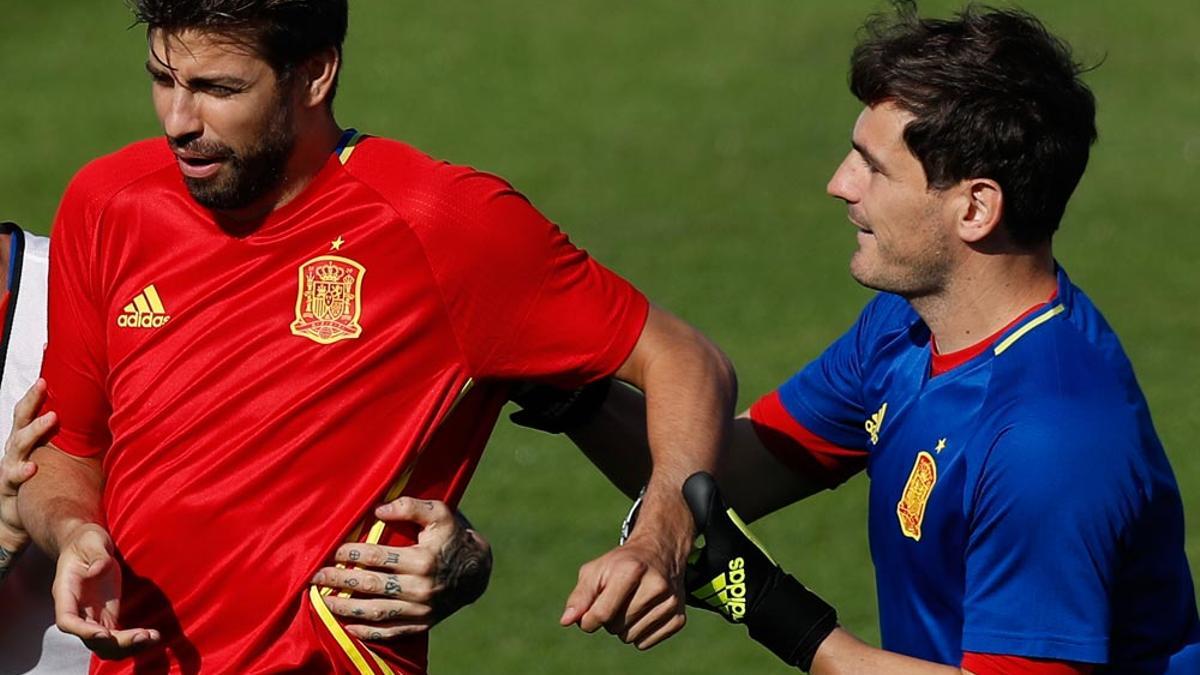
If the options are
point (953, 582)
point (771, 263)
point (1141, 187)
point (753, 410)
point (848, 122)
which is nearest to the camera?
point (953, 582)

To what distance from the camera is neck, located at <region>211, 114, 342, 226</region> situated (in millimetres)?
4598

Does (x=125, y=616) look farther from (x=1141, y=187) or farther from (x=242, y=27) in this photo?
(x=1141, y=187)

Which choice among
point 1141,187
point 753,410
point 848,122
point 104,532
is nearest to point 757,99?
point 848,122

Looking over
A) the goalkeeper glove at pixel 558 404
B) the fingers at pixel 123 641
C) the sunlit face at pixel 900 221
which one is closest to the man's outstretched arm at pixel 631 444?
the goalkeeper glove at pixel 558 404

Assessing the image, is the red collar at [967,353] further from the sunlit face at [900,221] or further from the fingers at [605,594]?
the fingers at [605,594]

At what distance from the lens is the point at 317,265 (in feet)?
15.0

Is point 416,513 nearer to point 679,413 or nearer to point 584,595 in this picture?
point 584,595

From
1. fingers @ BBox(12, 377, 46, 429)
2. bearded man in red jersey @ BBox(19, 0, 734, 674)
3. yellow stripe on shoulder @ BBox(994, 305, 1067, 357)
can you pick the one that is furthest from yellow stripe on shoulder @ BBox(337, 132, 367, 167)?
yellow stripe on shoulder @ BBox(994, 305, 1067, 357)

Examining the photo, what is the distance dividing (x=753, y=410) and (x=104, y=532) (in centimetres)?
159

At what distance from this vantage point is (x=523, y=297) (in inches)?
178

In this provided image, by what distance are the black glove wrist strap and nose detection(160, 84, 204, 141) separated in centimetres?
151

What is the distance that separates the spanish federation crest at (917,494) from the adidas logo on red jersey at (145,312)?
160 centimetres

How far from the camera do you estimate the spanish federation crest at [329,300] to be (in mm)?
4531

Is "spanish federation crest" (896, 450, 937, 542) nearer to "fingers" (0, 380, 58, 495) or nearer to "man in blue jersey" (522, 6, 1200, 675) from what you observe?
"man in blue jersey" (522, 6, 1200, 675)
